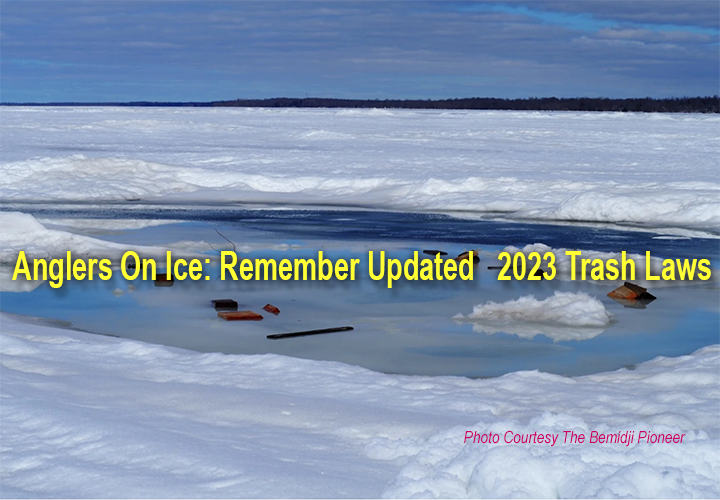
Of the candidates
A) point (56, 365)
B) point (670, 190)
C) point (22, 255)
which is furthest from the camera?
point (670, 190)

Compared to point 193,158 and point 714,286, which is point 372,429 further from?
point 193,158

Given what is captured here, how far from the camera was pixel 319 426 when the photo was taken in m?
4.55

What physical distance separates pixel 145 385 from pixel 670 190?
14303 millimetres

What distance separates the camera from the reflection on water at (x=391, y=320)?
6.41 metres

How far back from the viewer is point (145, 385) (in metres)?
5.19

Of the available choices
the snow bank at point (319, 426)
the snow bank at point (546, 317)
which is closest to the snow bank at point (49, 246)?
the snow bank at point (319, 426)

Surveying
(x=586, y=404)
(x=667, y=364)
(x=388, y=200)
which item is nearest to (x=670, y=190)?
(x=388, y=200)

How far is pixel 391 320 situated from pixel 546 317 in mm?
1372

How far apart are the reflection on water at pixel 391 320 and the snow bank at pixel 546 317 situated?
3 centimetres

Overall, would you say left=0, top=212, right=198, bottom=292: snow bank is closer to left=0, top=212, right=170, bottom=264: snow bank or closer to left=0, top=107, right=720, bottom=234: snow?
left=0, top=212, right=170, bottom=264: snow bank

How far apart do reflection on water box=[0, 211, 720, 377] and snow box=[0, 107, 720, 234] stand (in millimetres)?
4682

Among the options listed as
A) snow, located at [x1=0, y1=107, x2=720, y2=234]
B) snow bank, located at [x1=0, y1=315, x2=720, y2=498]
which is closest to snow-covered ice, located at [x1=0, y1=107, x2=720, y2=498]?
snow bank, located at [x1=0, y1=315, x2=720, y2=498]

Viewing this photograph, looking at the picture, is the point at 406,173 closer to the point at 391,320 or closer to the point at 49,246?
the point at 49,246

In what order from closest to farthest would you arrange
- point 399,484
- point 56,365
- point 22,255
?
point 399,484
point 56,365
point 22,255
